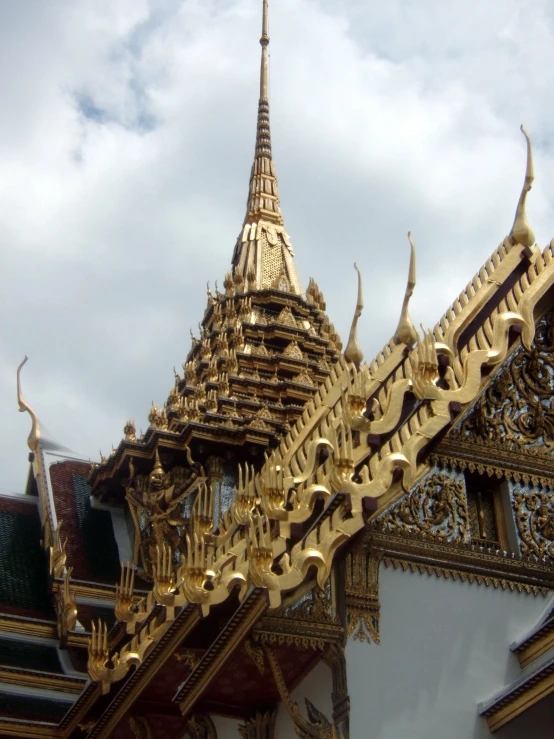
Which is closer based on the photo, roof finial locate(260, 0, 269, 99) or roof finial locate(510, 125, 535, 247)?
roof finial locate(510, 125, 535, 247)

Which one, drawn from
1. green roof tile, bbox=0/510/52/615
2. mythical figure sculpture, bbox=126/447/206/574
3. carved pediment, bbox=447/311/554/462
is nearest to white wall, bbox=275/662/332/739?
Answer: carved pediment, bbox=447/311/554/462

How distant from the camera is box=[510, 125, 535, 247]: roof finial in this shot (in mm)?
8320

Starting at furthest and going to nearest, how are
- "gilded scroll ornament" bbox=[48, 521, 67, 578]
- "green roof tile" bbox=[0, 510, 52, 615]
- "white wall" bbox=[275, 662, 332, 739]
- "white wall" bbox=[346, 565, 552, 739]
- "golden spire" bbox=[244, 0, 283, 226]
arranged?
"golden spire" bbox=[244, 0, 283, 226] < "green roof tile" bbox=[0, 510, 52, 615] < "gilded scroll ornament" bbox=[48, 521, 67, 578] < "white wall" bbox=[275, 662, 332, 739] < "white wall" bbox=[346, 565, 552, 739]

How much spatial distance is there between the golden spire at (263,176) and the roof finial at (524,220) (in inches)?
515

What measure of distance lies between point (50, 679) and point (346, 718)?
6.57m

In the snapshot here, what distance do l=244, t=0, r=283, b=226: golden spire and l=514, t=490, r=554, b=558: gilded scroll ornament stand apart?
46.2 feet

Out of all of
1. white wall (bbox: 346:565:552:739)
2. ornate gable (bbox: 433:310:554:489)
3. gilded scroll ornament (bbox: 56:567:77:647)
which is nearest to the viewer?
white wall (bbox: 346:565:552:739)

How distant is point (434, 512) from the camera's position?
7426 mm

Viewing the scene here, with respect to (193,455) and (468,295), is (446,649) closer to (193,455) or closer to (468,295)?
(468,295)

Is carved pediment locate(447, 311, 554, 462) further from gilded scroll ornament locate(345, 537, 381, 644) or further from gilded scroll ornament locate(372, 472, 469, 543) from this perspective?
gilded scroll ornament locate(345, 537, 381, 644)

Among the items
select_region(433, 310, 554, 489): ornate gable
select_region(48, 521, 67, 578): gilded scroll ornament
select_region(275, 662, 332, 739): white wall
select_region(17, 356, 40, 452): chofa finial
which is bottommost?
select_region(275, 662, 332, 739): white wall

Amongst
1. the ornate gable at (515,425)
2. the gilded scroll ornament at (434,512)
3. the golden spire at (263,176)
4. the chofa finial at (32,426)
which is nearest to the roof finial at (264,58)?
the golden spire at (263,176)

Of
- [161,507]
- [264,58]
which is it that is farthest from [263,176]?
[161,507]

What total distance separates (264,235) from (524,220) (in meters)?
12.7
